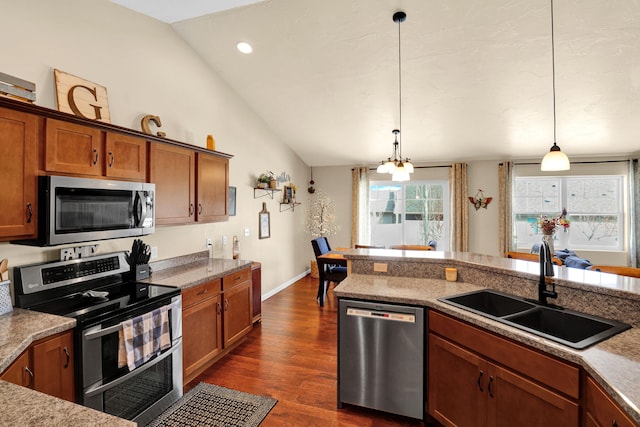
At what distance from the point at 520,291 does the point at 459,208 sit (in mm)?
4356

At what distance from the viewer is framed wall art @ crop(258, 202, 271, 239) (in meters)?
4.82

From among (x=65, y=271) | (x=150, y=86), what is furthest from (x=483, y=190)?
(x=65, y=271)

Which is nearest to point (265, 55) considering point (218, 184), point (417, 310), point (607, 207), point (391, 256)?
point (218, 184)

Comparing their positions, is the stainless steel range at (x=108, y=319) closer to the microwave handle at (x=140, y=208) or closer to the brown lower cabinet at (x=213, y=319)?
the brown lower cabinet at (x=213, y=319)

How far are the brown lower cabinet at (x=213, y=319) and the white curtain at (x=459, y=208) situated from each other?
439 centimetres

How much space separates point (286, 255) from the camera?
5.80m

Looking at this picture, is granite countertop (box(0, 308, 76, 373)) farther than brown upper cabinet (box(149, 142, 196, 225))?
No

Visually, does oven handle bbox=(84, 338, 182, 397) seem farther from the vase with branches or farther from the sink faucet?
the vase with branches

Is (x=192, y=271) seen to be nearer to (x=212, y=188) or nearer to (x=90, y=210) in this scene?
(x=212, y=188)

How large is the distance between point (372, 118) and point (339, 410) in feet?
12.4

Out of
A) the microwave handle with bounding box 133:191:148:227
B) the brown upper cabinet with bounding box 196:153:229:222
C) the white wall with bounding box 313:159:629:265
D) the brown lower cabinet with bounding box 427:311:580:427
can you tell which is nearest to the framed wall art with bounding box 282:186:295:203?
the white wall with bounding box 313:159:629:265

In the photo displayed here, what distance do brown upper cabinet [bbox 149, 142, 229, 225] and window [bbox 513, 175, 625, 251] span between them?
5.47 m

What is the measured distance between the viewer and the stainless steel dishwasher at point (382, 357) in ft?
6.68

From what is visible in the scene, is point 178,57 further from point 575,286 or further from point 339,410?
point 575,286
